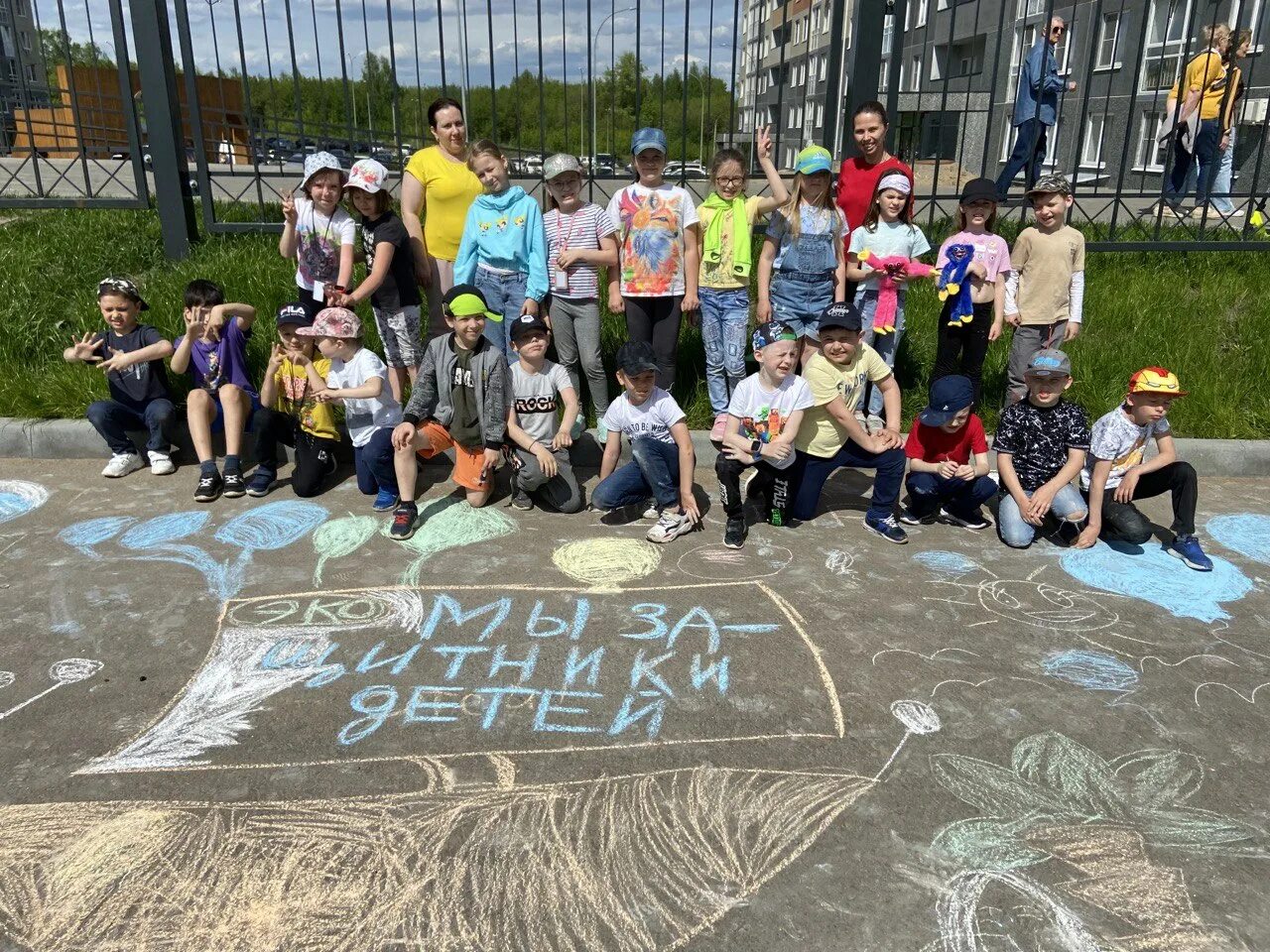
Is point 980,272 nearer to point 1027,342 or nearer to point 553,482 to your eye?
point 1027,342

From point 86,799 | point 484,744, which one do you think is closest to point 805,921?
point 484,744

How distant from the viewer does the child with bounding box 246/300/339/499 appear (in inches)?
188

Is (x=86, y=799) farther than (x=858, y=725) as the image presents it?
No

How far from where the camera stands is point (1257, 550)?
420 centimetres

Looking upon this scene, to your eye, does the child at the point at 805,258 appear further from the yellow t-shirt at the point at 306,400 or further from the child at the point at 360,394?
the yellow t-shirt at the point at 306,400

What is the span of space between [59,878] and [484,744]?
1.13 m

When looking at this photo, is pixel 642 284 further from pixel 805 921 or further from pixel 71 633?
pixel 805 921

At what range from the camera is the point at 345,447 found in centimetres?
527

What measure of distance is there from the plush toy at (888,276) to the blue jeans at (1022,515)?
1.28m

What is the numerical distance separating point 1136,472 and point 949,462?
85cm

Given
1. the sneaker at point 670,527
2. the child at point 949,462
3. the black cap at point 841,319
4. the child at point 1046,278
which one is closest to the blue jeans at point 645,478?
the sneaker at point 670,527

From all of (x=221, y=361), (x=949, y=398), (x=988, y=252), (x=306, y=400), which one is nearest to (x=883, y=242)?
(x=988, y=252)

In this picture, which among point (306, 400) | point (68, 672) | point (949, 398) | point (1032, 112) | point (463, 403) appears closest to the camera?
point (68, 672)

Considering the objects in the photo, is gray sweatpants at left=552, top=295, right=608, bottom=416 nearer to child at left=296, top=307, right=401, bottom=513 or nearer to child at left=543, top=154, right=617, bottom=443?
child at left=543, top=154, right=617, bottom=443
